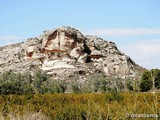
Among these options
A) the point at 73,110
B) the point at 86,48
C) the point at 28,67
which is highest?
the point at 86,48

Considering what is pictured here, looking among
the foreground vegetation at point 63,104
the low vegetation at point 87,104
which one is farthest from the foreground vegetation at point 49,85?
the foreground vegetation at point 63,104

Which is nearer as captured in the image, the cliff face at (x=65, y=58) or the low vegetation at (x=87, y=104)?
the low vegetation at (x=87, y=104)

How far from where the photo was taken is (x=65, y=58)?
3162 inches

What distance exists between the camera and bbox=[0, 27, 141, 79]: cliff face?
76.9m

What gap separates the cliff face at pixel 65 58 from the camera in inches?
3029

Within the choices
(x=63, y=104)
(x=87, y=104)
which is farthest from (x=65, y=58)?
(x=87, y=104)

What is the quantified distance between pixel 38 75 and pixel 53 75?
12.4 m

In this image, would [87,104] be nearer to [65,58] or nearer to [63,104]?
[63,104]

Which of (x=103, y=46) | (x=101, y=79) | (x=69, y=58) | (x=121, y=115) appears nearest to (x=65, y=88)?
(x=101, y=79)

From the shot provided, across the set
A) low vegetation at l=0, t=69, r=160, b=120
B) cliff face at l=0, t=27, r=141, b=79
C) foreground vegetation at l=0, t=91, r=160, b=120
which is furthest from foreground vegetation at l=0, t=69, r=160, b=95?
foreground vegetation at l=0, t=91, r=160, b=120

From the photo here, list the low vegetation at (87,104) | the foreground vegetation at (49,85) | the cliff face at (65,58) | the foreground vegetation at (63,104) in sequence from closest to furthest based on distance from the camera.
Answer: the low vegetation at (87,104) → the foreground vegetation at (63,104) → the foreground vegetation at (49,85) → the cliff face at (65,58)

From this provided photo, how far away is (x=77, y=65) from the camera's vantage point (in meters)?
78.6

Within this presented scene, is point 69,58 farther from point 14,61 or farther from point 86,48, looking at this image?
point 14,61

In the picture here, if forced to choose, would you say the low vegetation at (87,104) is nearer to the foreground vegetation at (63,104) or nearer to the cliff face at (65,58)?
the foreground vegetation at (63,104)
